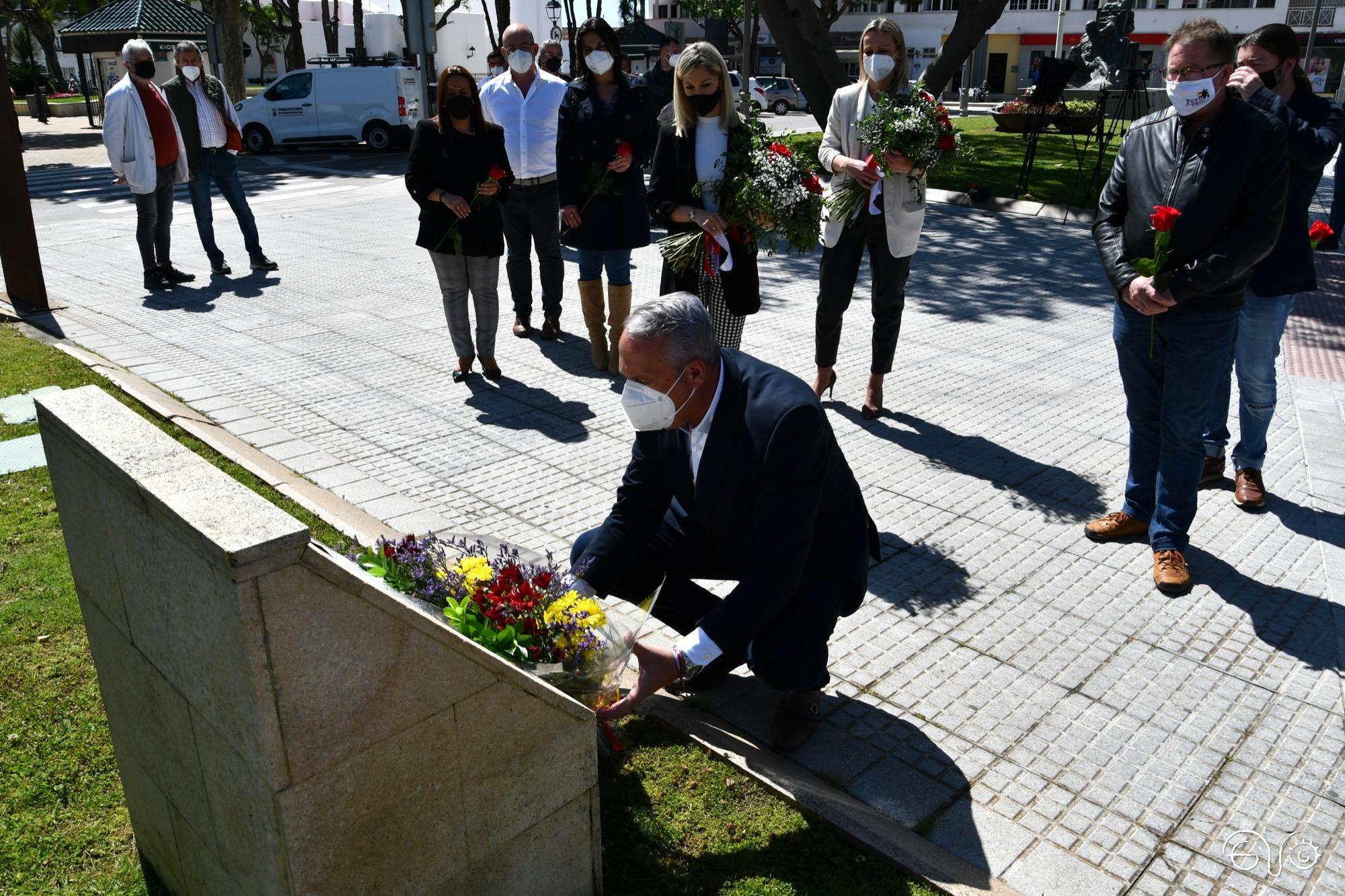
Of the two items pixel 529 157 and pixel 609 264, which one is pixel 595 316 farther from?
pixel 529 157

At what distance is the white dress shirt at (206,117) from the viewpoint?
10.0 metres

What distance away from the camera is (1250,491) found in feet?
17.4

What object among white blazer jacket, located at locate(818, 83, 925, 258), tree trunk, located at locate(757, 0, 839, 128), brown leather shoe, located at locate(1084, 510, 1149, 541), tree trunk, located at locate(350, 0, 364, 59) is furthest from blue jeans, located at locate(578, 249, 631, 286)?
tree trunk, located at locate(350, 0, 364, 59)

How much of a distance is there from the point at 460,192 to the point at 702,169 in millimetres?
1830

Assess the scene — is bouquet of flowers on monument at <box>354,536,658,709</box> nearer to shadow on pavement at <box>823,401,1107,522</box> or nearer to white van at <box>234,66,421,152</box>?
shadow on pavement at <box>823,401,1107,522</box>

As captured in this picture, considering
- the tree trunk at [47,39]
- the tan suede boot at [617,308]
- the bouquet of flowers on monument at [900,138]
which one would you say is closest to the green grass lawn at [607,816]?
the bouquet of flowers on monument at [900,138]

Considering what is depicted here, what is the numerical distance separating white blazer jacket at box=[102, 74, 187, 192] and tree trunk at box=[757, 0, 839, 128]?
943cm

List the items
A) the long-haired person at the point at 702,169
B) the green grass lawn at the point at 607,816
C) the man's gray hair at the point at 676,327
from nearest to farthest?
the green grass lawn at the point at 607,816 < the man's gray hair at the point at 676,327 < the long-haired person at the point at 702,169

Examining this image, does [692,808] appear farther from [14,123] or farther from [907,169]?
[14,123]

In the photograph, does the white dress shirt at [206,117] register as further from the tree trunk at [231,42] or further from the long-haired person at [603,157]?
the tree trunk at [231,42]

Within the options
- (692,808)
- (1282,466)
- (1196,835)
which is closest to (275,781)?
(692,808)

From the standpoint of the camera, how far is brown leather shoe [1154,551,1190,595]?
14.7ft

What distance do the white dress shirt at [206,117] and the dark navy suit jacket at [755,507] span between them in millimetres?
8377

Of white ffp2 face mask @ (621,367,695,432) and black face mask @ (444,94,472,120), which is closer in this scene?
white ffp2 face mask @ (621,367,695,432)
